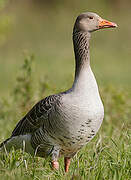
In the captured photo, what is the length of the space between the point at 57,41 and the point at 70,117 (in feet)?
75.0

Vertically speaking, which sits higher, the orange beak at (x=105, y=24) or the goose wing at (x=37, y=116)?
the orange beak at (x=105, y=24)

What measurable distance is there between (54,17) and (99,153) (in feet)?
98.8

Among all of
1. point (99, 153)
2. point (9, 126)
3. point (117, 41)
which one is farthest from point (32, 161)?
point (117, 41)

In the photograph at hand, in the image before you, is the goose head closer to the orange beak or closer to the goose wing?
the orange beak

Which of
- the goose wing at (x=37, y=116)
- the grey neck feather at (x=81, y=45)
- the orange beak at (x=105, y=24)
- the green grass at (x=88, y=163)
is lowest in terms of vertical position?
the green grass at (x=88, y=163)

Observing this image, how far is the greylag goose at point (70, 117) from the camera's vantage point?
201 inches

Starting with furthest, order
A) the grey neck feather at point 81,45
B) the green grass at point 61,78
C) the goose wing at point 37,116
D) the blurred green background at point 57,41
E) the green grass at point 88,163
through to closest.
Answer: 1. the blurred green background at point 57,41
2. the grey neck feather at point 81,45
3. the goose wing at point 37,116
4. the green grass at point 61,78
5. the green grass at point 88,163

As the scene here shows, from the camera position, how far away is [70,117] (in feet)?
16.7

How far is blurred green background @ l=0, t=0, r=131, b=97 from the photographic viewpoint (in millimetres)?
16136

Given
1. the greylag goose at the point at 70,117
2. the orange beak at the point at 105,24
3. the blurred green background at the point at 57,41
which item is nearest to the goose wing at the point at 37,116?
the greylag goose at the point at 70,117

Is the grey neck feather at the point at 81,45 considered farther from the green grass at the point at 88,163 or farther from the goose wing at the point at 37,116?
the green grass at the point at 88,163

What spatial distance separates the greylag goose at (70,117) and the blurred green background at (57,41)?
134 inches

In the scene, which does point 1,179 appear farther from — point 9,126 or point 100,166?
point 9,126

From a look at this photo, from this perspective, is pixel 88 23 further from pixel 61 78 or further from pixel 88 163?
pixel 61 78
